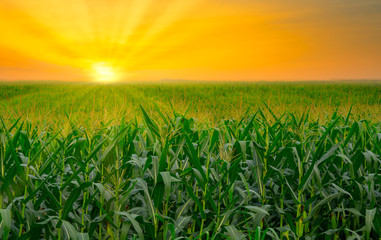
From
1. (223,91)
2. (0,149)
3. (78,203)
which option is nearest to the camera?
(0,149)

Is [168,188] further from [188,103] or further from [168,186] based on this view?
[188,103]

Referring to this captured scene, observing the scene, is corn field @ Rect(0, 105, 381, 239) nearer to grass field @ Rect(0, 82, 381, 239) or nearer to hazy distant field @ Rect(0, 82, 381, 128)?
grass field @ Rect(0, 82, 381, 239)

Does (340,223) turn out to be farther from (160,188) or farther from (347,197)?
(160,188)

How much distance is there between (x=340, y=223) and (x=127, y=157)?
2.68 m

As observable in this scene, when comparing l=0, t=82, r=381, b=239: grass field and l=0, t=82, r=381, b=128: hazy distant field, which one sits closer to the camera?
l=0, t=82, r=381, b=239: grass field

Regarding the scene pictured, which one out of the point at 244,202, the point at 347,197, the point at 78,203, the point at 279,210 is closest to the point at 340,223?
the point at 347,197

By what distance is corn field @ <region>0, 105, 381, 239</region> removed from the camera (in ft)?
9.45

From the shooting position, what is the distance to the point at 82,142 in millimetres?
3562

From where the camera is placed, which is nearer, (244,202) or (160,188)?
(160,188)

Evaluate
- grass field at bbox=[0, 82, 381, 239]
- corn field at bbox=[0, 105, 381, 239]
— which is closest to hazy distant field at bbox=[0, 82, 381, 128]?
grass field at bbox=[0, 82, 381, 239]

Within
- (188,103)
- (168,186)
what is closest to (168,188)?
(168,186)

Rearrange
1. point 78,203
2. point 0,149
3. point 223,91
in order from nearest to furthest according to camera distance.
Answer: point 0,149, point 78,203, point 223,91

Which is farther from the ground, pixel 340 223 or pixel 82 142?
pixel 82 142

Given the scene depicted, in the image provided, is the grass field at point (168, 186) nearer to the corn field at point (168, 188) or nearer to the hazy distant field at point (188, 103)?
the corn field at point (168, 188)
